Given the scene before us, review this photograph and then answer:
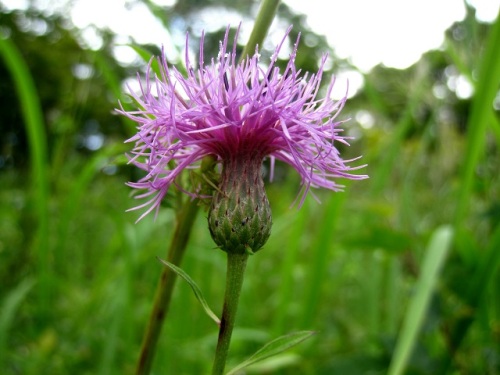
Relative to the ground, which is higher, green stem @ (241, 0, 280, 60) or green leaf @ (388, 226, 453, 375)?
green stem @ (241, 0, 280, 60)

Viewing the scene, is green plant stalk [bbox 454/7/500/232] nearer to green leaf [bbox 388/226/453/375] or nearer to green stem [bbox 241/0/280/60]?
green leaf [bbox 388/226/453/375]

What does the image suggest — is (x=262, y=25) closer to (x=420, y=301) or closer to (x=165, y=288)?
(x=165, y=288)

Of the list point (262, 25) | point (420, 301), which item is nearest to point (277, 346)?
point (262, 25)

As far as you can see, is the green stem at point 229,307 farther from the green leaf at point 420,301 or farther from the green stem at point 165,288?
the green leaf at point 420,301

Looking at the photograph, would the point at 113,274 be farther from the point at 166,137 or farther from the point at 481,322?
the point at 166,137

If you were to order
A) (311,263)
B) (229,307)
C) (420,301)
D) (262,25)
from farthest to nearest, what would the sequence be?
(311,263), (420,301), (262,25), (229,307)

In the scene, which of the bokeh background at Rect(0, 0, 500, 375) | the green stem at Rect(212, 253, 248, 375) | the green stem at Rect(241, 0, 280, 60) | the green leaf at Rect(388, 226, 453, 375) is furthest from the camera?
the bokeh background at Rect(0, 0, 500, 375)

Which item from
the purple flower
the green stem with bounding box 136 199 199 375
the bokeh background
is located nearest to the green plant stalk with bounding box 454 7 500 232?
the bokeh background
